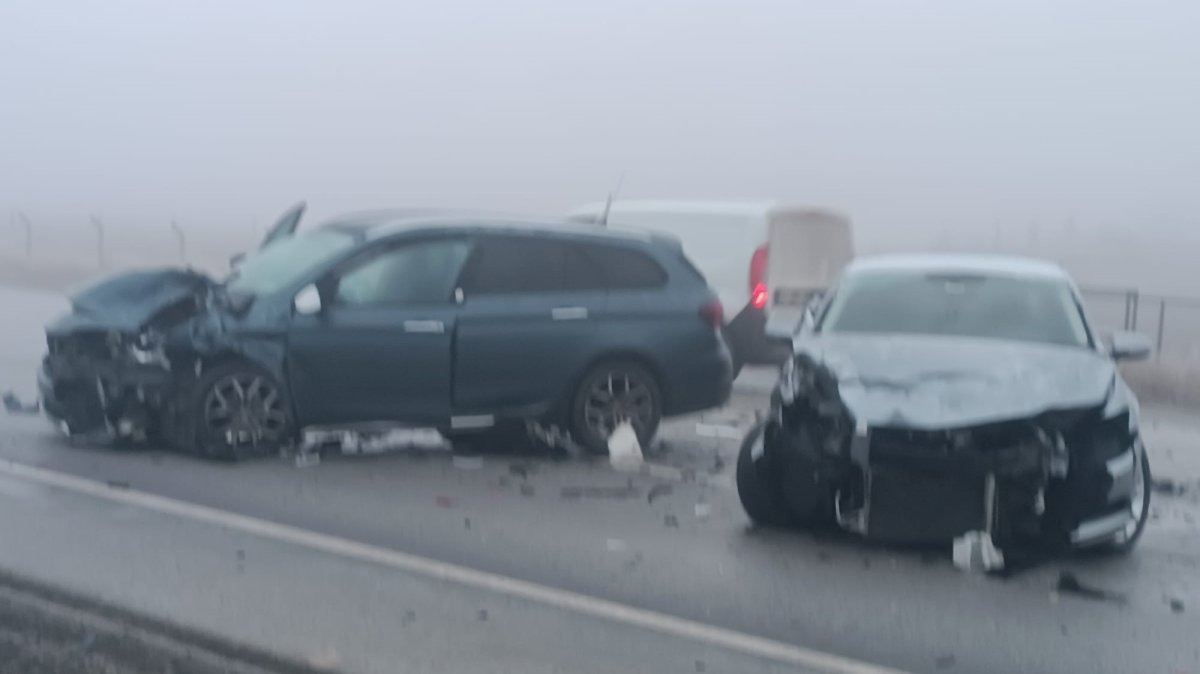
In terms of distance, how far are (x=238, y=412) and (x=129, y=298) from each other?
3.57 feet

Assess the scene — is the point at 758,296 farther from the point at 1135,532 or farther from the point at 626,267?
the point at 1135,532

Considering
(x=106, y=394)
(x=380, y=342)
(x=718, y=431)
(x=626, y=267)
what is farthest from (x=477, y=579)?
(x=718, y=431)

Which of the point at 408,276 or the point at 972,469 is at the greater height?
the point at 408,276

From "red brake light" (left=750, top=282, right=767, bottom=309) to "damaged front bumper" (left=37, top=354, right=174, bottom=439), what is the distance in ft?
22.9

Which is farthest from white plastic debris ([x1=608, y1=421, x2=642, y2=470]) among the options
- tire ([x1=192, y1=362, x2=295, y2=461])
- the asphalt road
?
tire ([x1=192, y1=362, x2=295, y2=461])

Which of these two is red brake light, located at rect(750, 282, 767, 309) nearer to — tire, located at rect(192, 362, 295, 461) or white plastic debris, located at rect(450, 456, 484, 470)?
white plastic debris, located at rect(450, 456, 484, 470)

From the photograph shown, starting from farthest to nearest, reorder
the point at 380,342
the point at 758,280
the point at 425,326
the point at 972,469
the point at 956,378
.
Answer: the point at 758,280 < the point at 425,326 < the point at 380,342 < the point at 956,378 < the point at 972,469

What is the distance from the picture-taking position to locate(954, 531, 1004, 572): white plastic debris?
790 cm

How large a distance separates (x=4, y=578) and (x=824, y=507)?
401 centimetres

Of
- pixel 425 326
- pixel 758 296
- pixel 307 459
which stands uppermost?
pixel 425 326

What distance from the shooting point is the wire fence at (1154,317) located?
21328mm

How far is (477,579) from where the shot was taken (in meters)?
7.44

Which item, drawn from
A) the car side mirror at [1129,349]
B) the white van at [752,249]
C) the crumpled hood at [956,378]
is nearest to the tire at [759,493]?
the crumpled hood at [956,378]

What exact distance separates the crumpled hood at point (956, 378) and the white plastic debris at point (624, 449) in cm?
226
